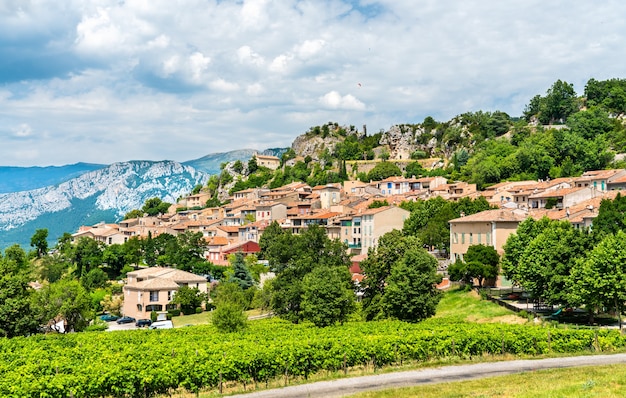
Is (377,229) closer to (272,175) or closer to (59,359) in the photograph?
(59,359)

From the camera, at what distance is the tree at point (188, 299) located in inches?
2643

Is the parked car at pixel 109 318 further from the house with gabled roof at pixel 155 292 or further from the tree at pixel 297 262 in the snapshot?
the tree at pixel 297 262

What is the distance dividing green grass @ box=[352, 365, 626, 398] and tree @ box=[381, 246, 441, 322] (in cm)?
1972

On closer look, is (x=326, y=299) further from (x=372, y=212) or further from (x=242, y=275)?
(x=372, y=212)

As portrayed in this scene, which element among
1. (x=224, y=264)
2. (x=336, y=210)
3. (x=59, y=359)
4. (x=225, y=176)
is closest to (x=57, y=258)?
(x=224, y=264)

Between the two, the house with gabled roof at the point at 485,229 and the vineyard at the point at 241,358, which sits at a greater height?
A: the house with gabled roof at the point at 485,229

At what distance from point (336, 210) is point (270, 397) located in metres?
73.0

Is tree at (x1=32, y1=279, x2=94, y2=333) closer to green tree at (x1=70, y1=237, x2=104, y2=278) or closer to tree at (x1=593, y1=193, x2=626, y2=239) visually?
green tree at (x1=70, y1=237, x2=104, y2=278)

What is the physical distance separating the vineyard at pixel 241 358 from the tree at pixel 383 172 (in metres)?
90.5

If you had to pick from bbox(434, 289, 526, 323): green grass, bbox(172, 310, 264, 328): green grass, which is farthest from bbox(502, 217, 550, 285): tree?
bbox(172, 310, 264, 328): green grass

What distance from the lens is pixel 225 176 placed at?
158m

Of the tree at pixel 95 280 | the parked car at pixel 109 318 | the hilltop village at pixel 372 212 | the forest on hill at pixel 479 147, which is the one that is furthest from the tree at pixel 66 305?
the forest on hill at pixel 479 147

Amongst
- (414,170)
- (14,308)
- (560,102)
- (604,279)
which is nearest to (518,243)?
(604,279)

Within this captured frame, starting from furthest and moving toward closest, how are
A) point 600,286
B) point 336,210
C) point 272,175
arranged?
1. point 272,175
2. point 336,210
3. point 600,286
